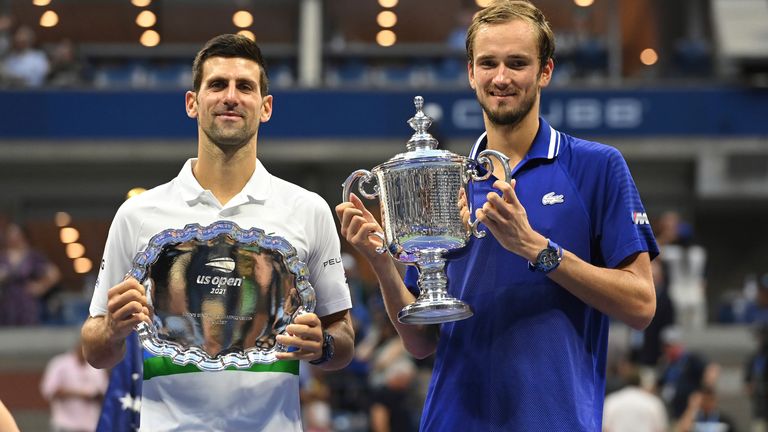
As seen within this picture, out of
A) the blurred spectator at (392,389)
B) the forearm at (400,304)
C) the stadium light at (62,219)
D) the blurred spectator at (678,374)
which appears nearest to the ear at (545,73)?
the forearm at (400,304)

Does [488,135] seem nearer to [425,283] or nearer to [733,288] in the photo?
[425,283]

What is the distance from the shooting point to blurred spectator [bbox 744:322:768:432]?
1022cm

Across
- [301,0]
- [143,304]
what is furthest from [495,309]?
[301,0]

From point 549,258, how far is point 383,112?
49.8 feet

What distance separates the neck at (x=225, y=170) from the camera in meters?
3.68

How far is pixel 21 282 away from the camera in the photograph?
14.4 m

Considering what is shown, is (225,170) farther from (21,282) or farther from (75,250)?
(75,250)

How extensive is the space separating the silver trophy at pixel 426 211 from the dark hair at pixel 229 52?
0.52 metres

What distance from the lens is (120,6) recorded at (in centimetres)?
1998

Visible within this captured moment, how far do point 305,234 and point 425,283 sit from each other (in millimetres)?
460

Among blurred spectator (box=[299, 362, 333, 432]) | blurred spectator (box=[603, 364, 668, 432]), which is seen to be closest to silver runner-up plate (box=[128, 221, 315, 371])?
blurred spectator (box=[603, 364, 668, 432])

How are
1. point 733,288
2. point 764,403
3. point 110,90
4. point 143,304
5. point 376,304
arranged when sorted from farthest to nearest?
1. point 733,288
2. point 110,90
3. point 376,304
4. point 764,403
5. point 143,304

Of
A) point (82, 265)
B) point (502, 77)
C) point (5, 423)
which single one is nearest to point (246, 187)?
point (502, 77)

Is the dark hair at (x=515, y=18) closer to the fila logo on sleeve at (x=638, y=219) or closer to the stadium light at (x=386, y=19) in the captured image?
the fila logo on sleeve at (x=638, y=219)
